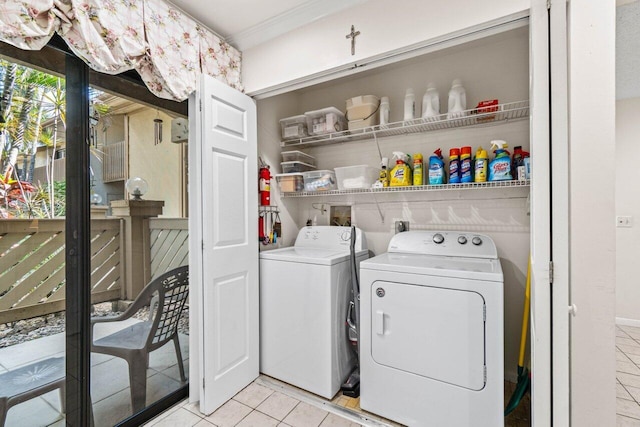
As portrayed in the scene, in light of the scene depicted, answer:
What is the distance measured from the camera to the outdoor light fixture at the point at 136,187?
1.76 metres

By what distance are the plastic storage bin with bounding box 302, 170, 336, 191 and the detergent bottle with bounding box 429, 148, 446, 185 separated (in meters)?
0.79

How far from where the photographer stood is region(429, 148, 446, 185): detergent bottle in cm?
215

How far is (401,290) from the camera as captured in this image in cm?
174

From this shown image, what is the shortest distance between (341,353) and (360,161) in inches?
61.8

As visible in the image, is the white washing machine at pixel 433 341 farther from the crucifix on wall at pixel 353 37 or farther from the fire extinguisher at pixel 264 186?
the crucifix on wall at pixel 353 37

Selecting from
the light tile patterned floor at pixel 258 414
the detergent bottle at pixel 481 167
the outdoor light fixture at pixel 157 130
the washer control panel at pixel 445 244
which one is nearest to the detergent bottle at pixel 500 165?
the detergent bottle at pixel 481 167

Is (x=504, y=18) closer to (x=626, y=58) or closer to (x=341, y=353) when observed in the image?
(x=626, y=58)

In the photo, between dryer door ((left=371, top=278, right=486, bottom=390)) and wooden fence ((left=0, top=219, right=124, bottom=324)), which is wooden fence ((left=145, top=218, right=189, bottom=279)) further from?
dryer door ((left=371, top=278, right=486, bottom=390))

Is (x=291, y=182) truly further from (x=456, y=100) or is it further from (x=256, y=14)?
(x=456, y=100)

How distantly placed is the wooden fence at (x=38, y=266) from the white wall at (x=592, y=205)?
216cm

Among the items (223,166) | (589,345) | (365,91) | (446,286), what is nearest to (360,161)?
(365,91)

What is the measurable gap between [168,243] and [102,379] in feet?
2.62

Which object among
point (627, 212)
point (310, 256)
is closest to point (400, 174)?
point (310, 256)

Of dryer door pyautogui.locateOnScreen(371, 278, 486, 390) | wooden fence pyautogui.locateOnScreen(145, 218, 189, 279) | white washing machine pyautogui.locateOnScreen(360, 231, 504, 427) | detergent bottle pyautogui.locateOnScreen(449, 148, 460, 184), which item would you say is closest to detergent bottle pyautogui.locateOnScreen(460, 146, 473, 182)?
detergent bottle pyautogui.locateOnScreen(449, 148, 460, 184)
